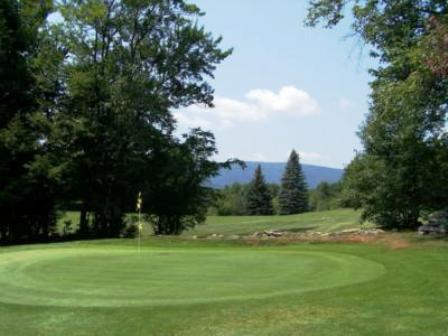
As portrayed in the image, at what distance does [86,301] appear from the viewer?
917 cm

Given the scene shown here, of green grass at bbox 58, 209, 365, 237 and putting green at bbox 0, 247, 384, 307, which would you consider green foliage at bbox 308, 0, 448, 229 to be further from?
green grass at bbox 58, 209, 365, 237

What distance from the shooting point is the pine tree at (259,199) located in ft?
292

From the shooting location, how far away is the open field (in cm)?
785

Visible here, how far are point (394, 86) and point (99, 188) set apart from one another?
1810cm

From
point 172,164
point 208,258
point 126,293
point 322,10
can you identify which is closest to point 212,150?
point 172,164

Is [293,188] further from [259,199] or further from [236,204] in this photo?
[236,204]

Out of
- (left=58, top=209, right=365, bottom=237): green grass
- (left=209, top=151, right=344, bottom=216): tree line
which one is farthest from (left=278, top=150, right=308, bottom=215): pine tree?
(left=58, top=209, right=365, bottom=237): green grass

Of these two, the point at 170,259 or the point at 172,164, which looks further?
the point at 172,164

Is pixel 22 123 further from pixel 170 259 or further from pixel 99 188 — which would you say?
pixel 170 259

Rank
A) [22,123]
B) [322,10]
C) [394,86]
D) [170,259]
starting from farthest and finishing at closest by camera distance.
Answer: [22,123] < [322,10] < [394,86] < [170,259]

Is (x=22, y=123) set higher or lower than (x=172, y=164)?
higher

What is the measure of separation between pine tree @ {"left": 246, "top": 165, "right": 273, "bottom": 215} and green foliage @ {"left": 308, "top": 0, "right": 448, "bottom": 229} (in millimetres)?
60044

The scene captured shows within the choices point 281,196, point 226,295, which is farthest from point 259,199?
point 226,295

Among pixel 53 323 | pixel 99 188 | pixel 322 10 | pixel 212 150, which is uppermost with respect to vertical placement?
pixel 322 10
